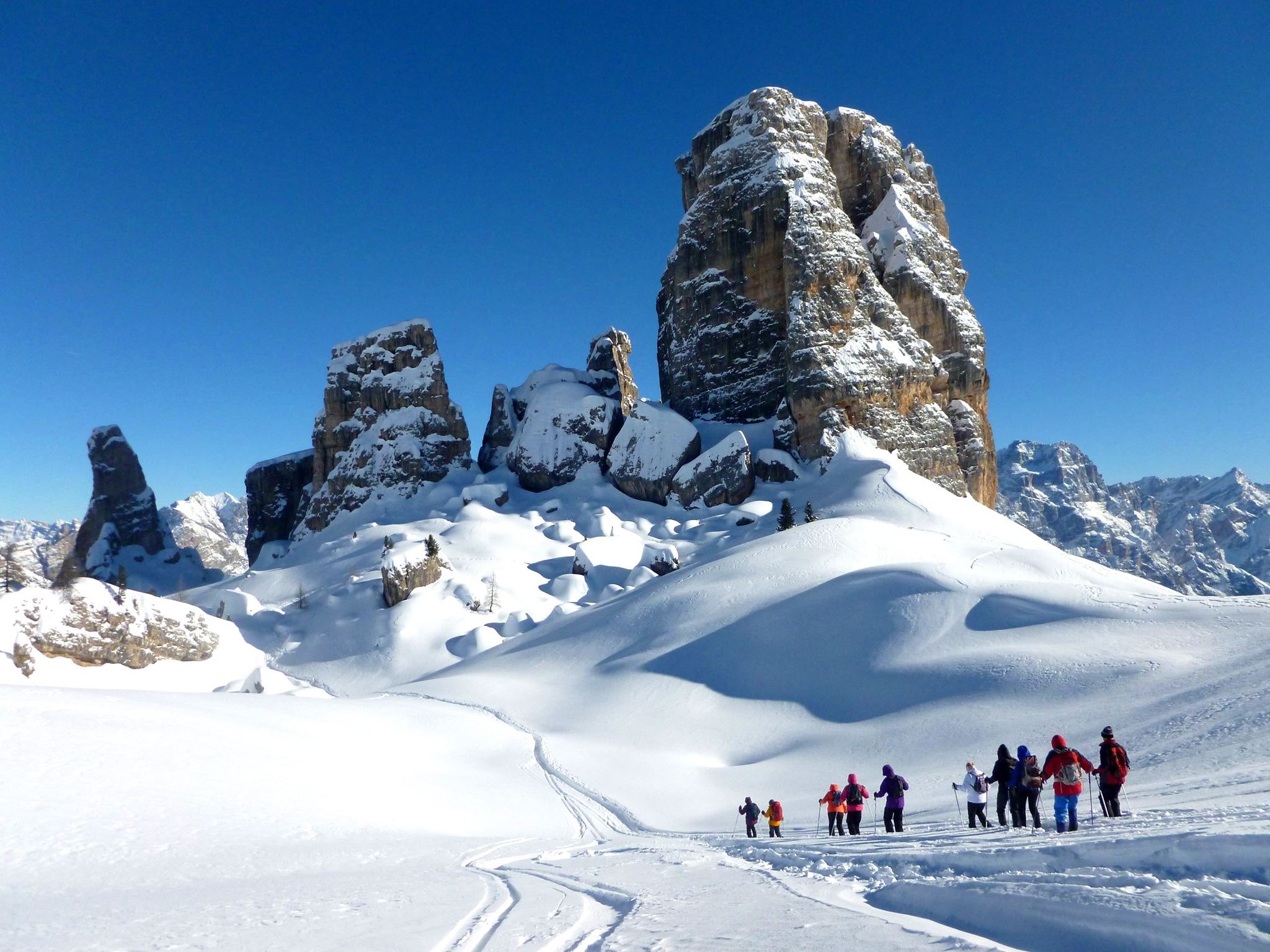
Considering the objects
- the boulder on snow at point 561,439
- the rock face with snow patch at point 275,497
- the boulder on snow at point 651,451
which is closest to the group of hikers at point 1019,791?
the boulder on snow at point 651,451

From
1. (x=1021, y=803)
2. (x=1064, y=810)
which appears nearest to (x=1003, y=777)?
(x=1021, y=803)

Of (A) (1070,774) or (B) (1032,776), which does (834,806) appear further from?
(A) (1070,774)

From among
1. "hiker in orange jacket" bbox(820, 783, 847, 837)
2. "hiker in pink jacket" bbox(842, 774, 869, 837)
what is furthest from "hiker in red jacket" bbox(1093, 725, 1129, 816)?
"hiker in orange jacket" bbox(820, 783, 847, 837)

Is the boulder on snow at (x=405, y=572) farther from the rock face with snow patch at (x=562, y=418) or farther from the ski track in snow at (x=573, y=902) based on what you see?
the ski track in snow at (x=573, y=902)

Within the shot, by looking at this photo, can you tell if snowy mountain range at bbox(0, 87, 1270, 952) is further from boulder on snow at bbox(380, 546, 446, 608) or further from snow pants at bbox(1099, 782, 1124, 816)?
snow pants at bbox(1099, 782, 1124, 816)

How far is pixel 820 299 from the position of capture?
7394 centimetres

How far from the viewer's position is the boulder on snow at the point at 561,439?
79.5m

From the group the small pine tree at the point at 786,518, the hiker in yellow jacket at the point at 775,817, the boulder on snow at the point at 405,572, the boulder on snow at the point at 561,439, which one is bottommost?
the hiker in yellow jacket at the point at 775,817

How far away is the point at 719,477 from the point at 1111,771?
59.8 metres

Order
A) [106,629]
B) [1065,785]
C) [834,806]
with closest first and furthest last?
[1065,785] → [834,806] → [106,629]

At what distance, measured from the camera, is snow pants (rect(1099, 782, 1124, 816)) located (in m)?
10.3

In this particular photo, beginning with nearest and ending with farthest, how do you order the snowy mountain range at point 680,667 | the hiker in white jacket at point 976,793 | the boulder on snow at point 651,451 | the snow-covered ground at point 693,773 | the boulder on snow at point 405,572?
the snow-covered ground at point 693,773
the snowy mountain range at point 680,667
the hiker in white jacket at point 976,793
the boulder on snow at point 405,572
the boulder on snow at point 651,451

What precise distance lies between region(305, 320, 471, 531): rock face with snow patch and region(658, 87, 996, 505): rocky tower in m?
28.4

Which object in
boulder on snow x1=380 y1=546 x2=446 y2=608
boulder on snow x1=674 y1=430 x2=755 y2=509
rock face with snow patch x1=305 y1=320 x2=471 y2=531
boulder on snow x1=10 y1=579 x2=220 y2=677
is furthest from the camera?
rock face with snow patch x1=305 y1=320 x2=471 y2=531
